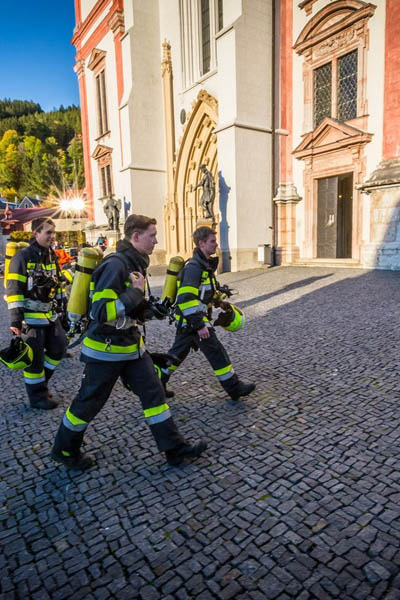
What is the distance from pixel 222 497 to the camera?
235 cm

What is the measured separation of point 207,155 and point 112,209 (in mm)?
6075

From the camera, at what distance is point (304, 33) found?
47.1ft

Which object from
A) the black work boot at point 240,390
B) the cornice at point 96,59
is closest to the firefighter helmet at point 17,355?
the black work boot at point 240,390

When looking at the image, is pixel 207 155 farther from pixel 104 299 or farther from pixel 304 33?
pixel 104 299

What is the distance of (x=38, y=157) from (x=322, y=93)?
216ft

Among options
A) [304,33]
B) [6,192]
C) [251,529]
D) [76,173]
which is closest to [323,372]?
[251,529]

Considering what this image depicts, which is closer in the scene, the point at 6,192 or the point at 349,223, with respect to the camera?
the point at 349,223

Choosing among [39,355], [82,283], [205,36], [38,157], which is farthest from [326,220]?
[38,157]

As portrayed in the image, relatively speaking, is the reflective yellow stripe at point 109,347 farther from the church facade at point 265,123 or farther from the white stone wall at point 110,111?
the white stone wall at point 110,111

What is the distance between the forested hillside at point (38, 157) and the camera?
66.6 metres

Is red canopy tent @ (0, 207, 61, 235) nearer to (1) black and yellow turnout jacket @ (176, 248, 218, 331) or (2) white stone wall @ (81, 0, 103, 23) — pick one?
(2) white stone wall @ (81, 0, 103, 23)

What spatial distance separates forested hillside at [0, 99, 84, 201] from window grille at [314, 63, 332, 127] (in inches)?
2200

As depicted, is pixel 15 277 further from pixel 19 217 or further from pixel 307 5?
pixel 19 217

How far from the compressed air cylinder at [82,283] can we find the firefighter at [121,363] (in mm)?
240
